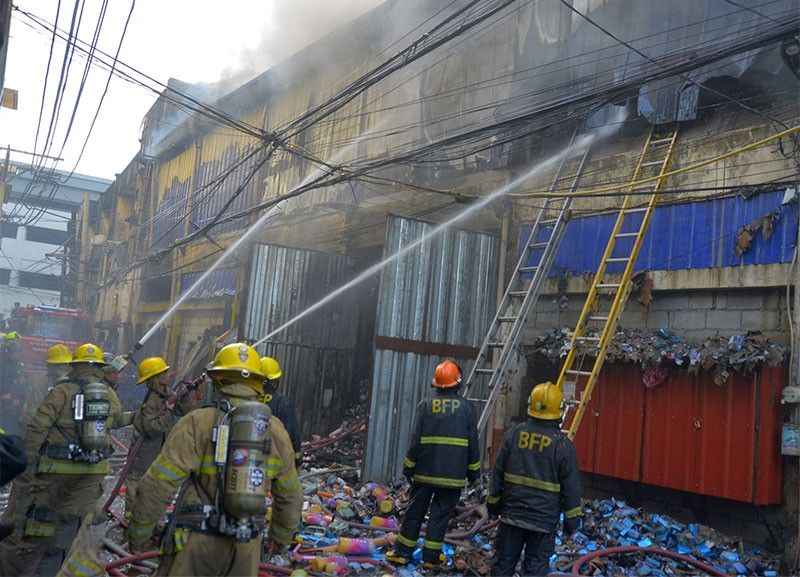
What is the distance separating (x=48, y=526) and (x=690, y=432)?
6.13 meters

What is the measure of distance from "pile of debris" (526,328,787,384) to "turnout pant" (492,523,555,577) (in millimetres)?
3020

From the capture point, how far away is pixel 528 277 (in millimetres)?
9789

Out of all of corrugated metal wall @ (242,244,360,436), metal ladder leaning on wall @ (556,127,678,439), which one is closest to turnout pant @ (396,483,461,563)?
metal ladder leaning on wall @ (556,127,678,439)

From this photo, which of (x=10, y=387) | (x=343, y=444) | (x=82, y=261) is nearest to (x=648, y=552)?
(x=343, y=444)

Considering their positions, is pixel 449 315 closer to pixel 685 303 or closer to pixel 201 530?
pixel 685 303

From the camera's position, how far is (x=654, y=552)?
646 centimetres

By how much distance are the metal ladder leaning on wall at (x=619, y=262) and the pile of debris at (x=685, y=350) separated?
218mm

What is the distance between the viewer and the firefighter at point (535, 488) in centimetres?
517

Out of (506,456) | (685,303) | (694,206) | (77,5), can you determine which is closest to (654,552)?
(506,456)

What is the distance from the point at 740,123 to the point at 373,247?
687 centimetres

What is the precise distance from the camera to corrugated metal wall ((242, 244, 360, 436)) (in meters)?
11.6

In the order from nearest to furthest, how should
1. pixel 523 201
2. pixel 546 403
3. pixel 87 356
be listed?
pixel 546 403
pixel 87 356
pixel 523 201

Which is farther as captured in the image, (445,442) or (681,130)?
(681,130)

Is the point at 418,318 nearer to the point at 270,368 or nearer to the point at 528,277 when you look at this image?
the point at 528,277
